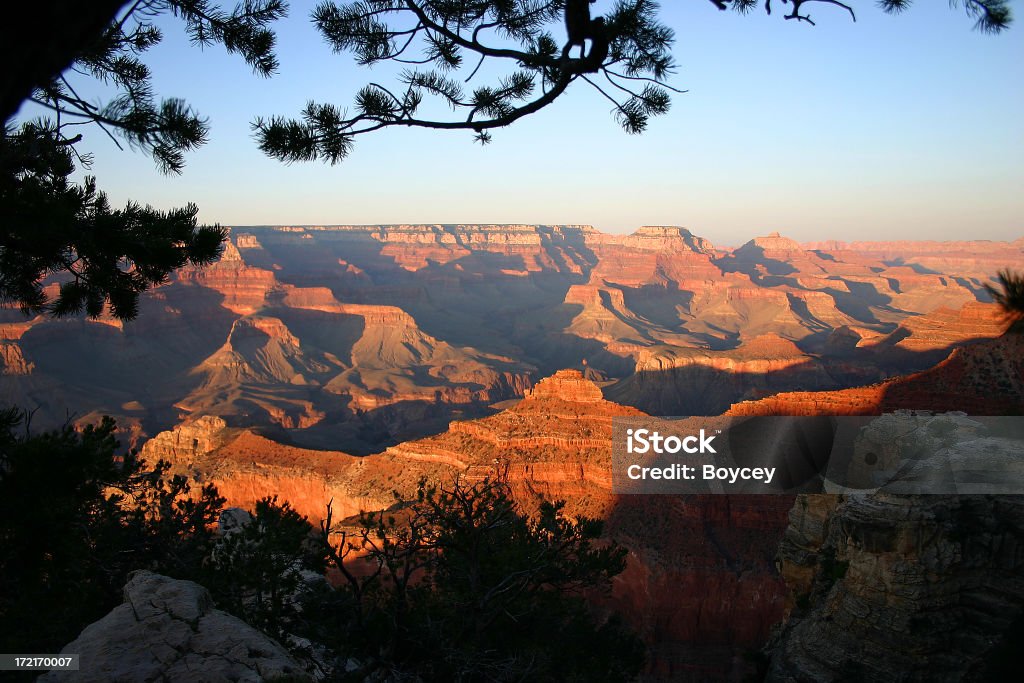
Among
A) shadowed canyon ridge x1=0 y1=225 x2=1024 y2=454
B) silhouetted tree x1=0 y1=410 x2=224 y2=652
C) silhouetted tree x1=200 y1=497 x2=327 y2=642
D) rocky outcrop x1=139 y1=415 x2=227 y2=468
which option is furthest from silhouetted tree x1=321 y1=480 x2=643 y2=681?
shadowed canyon ridge x1=0 y1=225 x2=1024 y2=454

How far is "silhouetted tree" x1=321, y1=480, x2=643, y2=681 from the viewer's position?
27.0 feet

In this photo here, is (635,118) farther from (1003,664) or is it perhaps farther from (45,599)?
(1003,664)

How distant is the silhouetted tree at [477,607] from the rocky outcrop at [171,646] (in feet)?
4.20

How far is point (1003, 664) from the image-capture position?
9969 millimetres

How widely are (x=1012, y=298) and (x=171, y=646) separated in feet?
26.6

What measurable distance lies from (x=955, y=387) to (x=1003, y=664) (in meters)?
16.5

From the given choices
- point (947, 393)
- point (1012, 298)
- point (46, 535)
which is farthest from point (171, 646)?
point (947, 393)

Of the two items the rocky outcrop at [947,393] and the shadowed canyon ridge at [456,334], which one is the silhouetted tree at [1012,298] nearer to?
the rocky outcrop at [947,393]

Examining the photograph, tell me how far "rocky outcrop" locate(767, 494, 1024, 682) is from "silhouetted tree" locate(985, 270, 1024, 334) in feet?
24.6

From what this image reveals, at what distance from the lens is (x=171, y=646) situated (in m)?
6.68

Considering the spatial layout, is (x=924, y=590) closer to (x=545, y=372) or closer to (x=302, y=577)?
(x=302, y=577)

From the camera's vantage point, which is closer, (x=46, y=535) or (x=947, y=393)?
(x=46, y=535)

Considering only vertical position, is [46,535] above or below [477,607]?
above

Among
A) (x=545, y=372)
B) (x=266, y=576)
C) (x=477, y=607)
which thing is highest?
(x=477, y=607)
